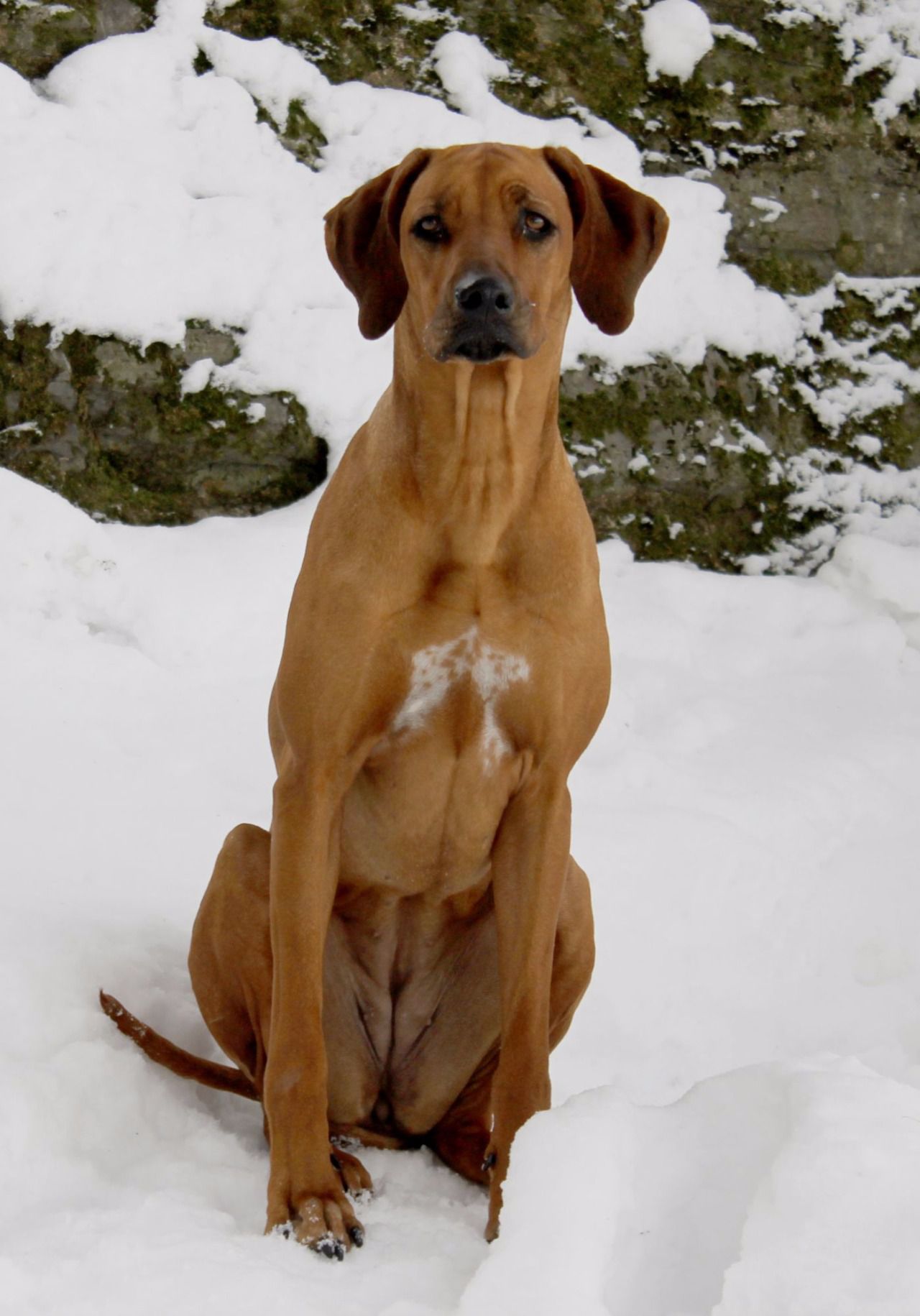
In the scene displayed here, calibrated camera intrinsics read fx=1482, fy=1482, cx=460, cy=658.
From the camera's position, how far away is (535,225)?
2498mm

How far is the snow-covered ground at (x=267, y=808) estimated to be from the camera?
6.23ft

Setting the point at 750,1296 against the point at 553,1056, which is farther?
the point at 553,1056

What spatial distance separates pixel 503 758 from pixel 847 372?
3.63 metres

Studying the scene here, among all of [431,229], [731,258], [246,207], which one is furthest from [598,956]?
[731,258]

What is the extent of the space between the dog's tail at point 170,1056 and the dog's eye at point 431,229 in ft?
4.84

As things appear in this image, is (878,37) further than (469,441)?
Yes

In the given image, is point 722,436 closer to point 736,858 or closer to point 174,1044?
point 736,858

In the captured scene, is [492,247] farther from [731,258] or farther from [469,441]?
[731,258]

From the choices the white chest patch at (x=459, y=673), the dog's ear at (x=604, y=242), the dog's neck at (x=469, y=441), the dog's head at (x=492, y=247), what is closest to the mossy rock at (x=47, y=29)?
the dog's head at (x=492, y=247)

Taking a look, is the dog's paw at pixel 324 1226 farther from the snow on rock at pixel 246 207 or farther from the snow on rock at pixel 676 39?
the snow on rock at pixel 676 39

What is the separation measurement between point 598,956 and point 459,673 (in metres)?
1.44

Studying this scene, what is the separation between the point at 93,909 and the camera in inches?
123

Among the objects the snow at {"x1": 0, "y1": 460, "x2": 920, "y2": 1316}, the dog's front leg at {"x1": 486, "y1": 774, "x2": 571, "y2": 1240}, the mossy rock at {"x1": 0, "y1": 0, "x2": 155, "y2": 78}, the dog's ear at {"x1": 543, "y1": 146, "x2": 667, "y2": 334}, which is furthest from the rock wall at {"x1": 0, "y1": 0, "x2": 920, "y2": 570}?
the dog's front leg at {"x1": 486, "y1": 774, "x2": 571, "y2": 1240}

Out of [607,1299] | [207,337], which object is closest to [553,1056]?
[607,1299]
